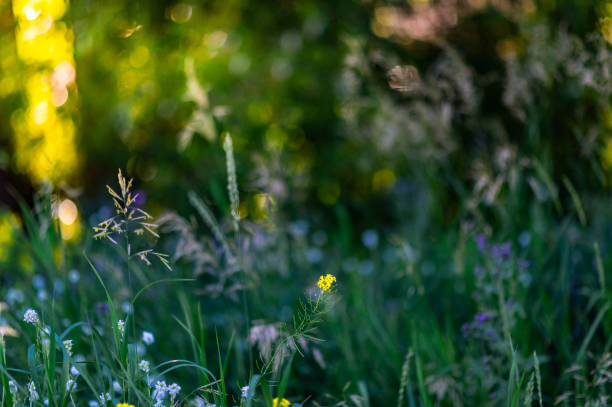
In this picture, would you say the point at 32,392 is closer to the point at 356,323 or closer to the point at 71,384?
the point at 71,384

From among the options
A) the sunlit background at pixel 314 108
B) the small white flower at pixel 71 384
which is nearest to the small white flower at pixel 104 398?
the small white flower at pixel 71 384

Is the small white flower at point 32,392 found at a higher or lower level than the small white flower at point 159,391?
higher

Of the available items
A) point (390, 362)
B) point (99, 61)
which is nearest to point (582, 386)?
point (390, 362)

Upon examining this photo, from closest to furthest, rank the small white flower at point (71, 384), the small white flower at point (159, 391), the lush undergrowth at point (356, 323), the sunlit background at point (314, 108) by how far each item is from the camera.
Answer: the small white flower at point (71, 384) < the small white flower at point (159, 391) < the lush undergrowth at point (356, 323) < the sunlit background at point (314, 108)

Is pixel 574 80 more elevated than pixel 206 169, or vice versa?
pixel 574 80

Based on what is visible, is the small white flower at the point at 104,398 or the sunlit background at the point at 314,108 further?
the sunlit background at the point at 314,108

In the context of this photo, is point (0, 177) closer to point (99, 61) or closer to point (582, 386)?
point (99, 61)

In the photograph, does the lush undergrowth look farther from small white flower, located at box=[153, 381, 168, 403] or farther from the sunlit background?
the sunlit background

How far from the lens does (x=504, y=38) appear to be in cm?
414

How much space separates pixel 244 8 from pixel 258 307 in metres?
2.36

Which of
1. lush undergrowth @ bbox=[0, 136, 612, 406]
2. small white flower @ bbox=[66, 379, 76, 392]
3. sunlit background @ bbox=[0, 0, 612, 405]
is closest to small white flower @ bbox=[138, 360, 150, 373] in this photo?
lush undergrowth @ bbox=[0, 136, 612, 406]

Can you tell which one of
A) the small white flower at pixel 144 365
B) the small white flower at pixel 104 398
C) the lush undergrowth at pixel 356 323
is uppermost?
the small white flower at pixel 104 398

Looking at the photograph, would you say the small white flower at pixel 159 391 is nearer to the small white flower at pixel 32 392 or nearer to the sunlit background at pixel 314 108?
the small white flower at pixel 32 392

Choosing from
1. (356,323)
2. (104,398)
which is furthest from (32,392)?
(356,323)
